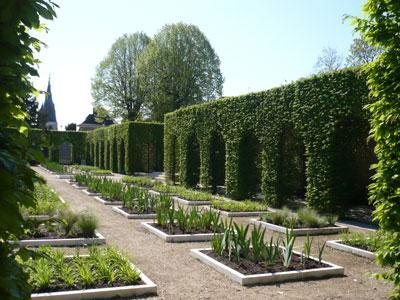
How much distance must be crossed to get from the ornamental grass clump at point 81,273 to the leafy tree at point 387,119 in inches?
131

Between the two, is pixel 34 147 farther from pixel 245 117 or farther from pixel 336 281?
pixel 245 117

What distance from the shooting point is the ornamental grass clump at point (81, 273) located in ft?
18.3

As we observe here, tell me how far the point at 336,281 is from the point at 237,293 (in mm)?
1693

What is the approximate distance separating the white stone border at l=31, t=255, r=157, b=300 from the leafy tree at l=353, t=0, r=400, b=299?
297 cm

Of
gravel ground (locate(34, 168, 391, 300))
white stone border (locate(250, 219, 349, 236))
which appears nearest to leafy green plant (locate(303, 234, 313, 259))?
gravel ground (locate(34, 168, 391, 300))

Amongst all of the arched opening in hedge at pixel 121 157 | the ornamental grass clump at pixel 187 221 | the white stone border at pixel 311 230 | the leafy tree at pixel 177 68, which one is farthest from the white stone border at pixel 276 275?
the leafy tree at pixel 177 68

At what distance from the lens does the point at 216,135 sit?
1956cm

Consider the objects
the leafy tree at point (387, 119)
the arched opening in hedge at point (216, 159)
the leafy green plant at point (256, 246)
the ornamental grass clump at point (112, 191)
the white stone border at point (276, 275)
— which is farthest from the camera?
the arched opening in hedge at point (216, 159)

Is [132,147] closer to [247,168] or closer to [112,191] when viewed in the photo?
[247,168]

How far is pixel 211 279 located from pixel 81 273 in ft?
6.29

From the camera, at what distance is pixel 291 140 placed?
1594 cm

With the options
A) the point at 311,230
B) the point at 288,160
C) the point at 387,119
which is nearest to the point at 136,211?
the point at 311,230

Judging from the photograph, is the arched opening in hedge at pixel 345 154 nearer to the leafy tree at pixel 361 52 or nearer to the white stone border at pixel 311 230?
the white stone border at pixel 311 230

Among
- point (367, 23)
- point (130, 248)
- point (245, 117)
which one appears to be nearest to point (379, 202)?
point (367, 23)
